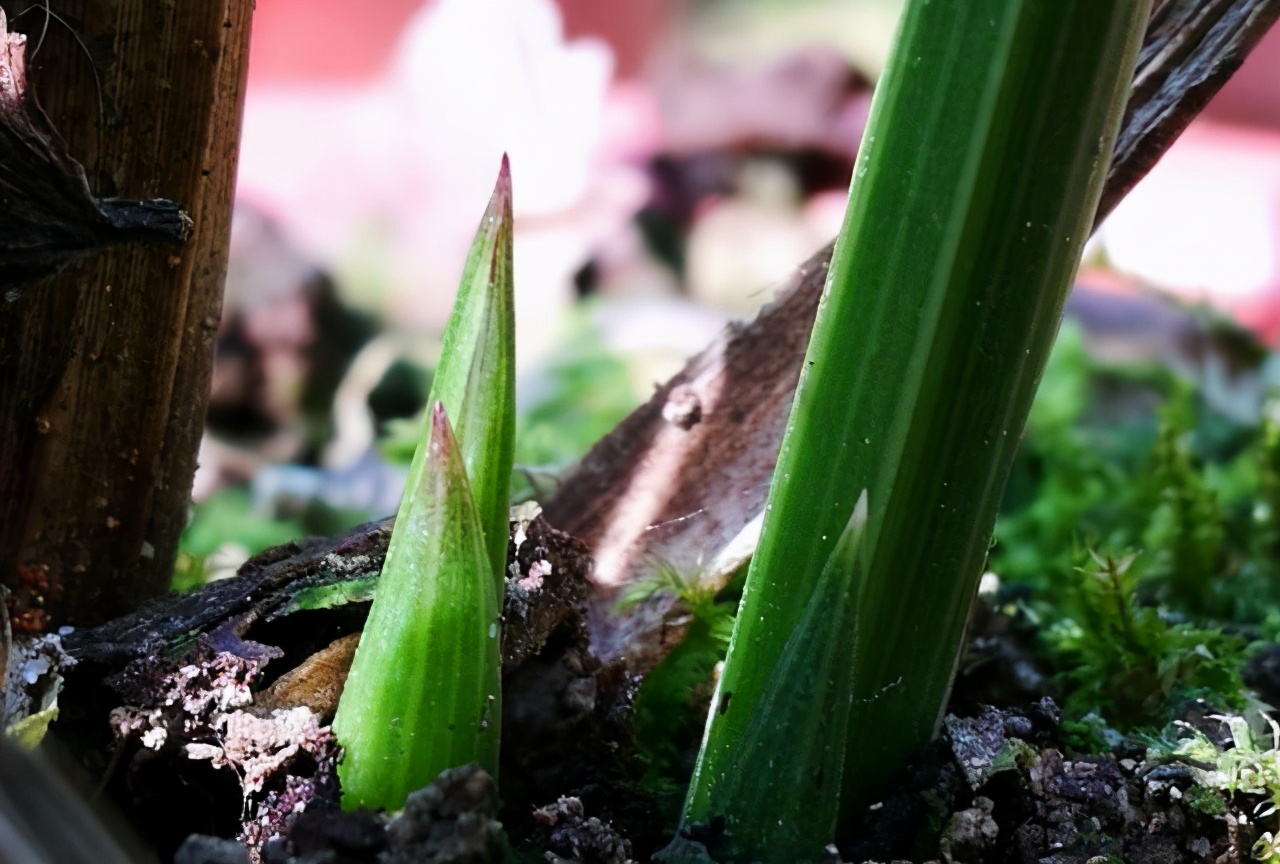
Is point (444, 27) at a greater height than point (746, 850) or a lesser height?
greater

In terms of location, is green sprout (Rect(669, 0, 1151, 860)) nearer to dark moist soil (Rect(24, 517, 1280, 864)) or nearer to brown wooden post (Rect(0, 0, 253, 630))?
dark moist soil (Rect(24, 517, 1280, 864))

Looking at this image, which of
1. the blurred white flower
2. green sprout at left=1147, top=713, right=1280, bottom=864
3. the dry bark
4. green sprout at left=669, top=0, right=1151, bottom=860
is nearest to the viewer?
green sprout at left=669, top=0, right=1151, bottom=860

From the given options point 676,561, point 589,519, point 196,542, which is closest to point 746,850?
point 676,561

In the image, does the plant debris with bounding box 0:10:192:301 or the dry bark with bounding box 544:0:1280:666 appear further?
the dry bark with bounding box 544:0:1280:666

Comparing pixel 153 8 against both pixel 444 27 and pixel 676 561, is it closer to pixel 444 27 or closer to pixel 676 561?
pixel 676 561

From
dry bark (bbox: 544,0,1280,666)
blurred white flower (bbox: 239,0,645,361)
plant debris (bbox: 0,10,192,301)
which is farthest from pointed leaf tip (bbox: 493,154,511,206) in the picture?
blurred white flower (bbox: 239,0,645,361)

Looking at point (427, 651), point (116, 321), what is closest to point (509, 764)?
point (427, 651)
